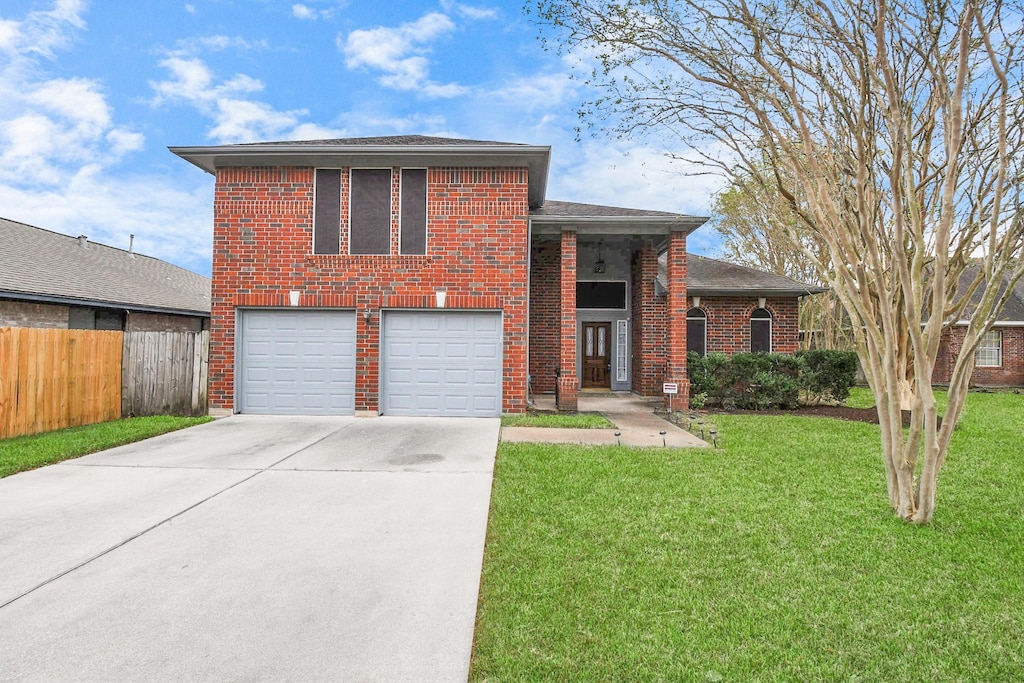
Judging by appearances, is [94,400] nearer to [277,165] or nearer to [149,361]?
[149,361]

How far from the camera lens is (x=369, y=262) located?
998cm

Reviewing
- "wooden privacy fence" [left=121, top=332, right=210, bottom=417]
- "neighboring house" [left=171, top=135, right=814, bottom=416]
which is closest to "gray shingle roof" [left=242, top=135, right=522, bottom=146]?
"neighboring house" [left=171, top=135, right=814, bottom=416]

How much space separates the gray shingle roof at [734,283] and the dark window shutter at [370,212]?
7.83 metres

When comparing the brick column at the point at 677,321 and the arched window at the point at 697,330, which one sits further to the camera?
the arched window at the point at 697,330

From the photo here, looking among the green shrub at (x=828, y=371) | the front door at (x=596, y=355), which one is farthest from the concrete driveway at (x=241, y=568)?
the green shrub at (x=828, y=371)

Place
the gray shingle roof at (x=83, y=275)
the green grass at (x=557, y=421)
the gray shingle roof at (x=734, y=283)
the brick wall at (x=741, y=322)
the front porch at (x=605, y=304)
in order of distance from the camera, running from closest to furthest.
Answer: the green grass at (x=557, y=421), the front porch at (x=605, y=304), the gray shingle roof at (x=83, y=275), the gray shingle roof at (x=734, y=283), the brick wall at (x=741, y=322)

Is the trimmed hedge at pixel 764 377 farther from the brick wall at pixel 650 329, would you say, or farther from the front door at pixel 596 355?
the front door at pixel 596 355

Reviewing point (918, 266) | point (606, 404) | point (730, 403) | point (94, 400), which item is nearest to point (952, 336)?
point (730, 403)

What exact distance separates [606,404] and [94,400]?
10056 millimetres

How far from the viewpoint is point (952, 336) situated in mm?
20062

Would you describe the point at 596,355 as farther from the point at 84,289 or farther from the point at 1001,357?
the point at 1001,357

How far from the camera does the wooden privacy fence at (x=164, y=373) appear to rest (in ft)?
31.7

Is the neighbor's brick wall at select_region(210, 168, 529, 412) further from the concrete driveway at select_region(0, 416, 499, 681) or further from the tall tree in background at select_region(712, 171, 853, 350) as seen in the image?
the tall tree in background at select_region(712, 171, 853, 350)

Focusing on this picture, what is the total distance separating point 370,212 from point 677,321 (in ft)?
22.7
